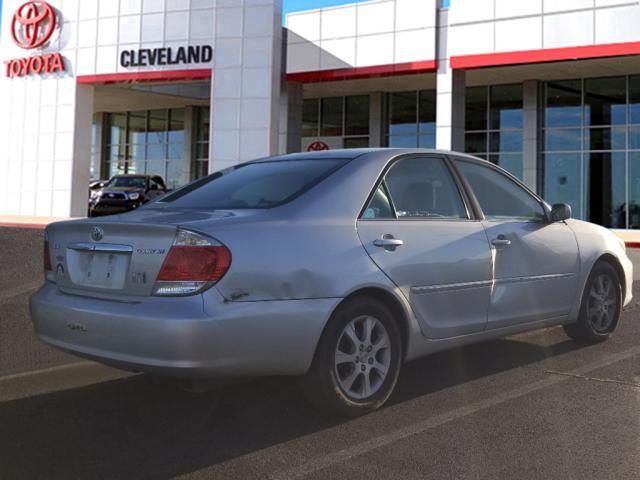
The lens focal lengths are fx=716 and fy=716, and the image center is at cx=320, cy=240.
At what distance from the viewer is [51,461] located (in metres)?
3.46

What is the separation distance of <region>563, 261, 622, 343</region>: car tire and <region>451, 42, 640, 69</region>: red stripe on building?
14362mm

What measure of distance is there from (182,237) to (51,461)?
1.25 metres

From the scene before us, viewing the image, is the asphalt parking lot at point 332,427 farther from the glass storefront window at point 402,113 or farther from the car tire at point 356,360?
the glass storefront window at point 402,113

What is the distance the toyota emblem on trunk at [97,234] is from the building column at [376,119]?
2384 centimetres

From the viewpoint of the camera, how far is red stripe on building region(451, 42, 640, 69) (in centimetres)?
1861

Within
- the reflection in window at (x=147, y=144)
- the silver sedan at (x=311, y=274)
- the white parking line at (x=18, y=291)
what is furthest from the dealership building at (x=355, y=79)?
the silver sedan at (x=311, y=274)

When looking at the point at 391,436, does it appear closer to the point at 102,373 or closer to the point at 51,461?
the point at 51,461

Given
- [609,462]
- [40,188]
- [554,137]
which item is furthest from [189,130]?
[609,462]

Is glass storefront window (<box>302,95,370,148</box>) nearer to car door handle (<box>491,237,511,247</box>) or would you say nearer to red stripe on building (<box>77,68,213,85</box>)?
red stripe on building (<box>77,68,213,85</box>)

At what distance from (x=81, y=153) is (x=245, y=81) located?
706 cm

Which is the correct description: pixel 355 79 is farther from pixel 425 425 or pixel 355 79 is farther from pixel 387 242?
pixel 425 425

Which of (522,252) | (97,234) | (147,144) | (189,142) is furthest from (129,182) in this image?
(97,234)

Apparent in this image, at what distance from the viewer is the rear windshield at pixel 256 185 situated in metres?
4.28

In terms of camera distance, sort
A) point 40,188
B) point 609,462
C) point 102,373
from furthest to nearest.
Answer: point 40,188, point 102,373, point 609,462
